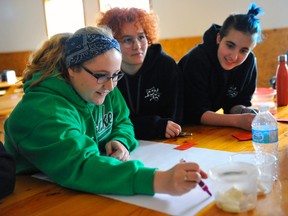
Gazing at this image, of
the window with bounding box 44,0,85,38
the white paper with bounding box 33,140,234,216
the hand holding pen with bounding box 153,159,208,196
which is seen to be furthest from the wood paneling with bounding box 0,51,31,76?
the hand holding pen with bounding box 153,159,208,196

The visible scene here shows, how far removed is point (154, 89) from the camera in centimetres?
153

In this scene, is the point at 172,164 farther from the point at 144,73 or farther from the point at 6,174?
the point at 144,73

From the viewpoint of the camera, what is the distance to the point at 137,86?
1507 millimetres

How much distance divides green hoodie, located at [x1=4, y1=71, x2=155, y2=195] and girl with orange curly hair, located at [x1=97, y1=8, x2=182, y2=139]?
41 centimetres

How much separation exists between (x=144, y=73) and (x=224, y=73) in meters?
0.40

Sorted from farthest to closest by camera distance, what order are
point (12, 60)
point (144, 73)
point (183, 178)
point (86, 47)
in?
point (12, 60), point (144, 73), point (86, 47), point (183, 178)

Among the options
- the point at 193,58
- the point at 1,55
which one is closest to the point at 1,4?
the point at 1,55

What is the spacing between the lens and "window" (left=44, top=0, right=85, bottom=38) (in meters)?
5.38

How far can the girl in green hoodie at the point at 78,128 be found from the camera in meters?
0.79

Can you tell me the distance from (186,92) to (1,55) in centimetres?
495

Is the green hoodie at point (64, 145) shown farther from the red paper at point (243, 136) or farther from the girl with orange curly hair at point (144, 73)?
the red paper at point (243, 136)

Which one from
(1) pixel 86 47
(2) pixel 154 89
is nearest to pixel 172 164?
(1) pixel 86 47

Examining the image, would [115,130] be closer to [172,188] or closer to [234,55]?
[172,188]

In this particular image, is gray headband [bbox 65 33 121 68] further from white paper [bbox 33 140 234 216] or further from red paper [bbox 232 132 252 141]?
red paper [bbox 232 132 252 141]
